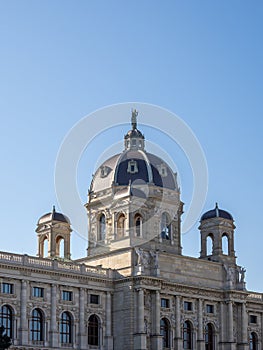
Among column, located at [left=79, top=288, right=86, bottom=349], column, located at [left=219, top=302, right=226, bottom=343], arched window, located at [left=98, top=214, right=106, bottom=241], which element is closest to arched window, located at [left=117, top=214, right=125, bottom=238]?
arched window, located at [left=98, top=214, right=106, bottom=241]

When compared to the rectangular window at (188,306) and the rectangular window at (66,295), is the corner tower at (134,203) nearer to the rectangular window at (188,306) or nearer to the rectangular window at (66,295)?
the rectangular window at (188,306)

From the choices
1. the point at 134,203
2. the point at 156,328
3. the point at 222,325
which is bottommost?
the point at 156,328

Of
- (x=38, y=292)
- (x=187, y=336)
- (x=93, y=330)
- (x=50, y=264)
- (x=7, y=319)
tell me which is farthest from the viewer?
(x=187, y=336)

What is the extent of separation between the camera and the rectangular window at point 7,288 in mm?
80250

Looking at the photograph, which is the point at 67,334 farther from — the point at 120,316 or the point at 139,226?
the point at 139,226

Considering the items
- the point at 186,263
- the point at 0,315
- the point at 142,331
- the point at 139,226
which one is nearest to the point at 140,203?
the point at 139,226

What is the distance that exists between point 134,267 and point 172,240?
38.5ft

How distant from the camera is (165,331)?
300 ft

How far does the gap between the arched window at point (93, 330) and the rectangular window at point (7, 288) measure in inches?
415

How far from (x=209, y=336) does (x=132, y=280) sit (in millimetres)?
13737

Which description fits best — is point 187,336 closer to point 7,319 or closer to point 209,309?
point 209,309

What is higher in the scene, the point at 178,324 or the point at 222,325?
the point at 222,325

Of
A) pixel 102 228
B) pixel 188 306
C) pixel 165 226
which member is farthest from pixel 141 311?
pixel 165 226

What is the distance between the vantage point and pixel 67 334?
85188mm
